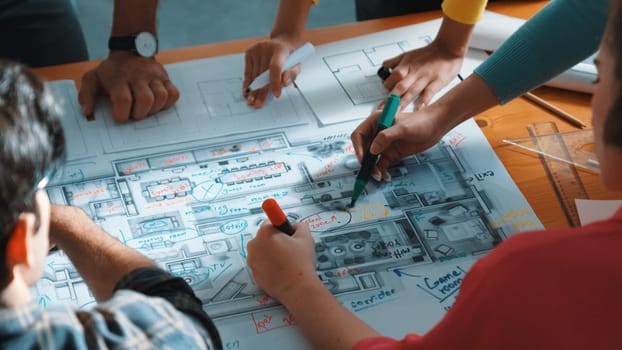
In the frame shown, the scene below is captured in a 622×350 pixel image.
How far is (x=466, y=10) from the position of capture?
1.23 metres

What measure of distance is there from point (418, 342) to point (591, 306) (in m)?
0.19

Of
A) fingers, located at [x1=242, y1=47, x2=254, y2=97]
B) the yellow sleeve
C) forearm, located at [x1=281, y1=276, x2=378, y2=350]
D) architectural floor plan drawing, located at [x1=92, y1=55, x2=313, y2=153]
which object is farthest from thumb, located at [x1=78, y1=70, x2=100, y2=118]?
the yellow sleeve

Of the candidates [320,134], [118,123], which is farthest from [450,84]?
[118,123]

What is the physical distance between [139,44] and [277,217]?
0.47 m

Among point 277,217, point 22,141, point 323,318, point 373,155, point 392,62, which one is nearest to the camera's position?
point 22,141

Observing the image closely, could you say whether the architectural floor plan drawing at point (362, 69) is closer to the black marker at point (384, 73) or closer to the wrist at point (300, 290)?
the black marker at point (384, 73)

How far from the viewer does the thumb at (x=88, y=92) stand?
116cm

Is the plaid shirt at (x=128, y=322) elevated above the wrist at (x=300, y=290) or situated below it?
above

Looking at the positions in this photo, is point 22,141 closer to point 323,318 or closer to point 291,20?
point 323,318

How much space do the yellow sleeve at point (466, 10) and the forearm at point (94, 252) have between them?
0.68m

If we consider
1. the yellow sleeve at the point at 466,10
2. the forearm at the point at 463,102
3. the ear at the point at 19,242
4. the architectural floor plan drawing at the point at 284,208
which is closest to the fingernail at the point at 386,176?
the architectural floor plan drawing at the point at 284,208

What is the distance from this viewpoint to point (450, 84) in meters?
1.23

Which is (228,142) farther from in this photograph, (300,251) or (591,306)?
(591,306)

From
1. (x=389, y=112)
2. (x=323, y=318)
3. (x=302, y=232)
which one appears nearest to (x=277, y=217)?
(x=302, y=232)
